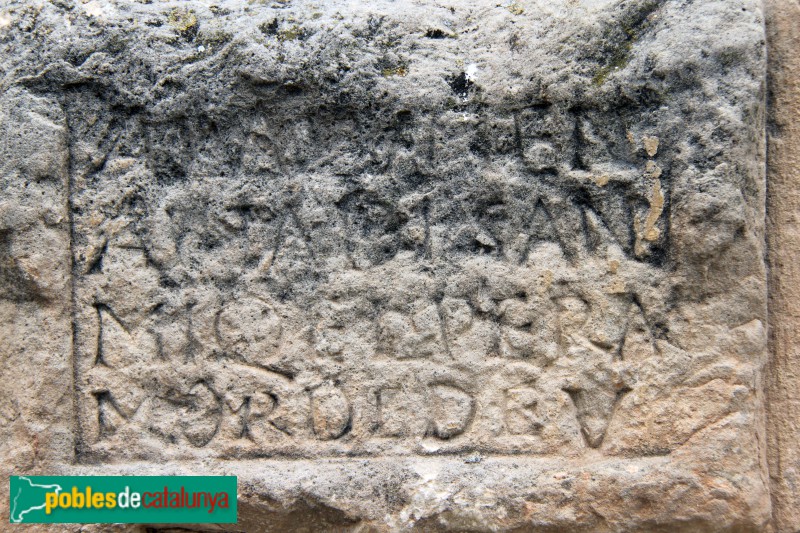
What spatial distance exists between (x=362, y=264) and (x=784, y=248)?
3.35 feet

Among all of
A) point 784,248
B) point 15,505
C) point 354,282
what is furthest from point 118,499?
point 784,248

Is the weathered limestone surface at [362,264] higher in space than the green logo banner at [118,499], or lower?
higher

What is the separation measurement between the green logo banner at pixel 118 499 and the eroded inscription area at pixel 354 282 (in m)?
0.08

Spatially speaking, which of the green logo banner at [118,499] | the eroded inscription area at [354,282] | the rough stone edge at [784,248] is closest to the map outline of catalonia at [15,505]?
the green logo banner at [118,499]

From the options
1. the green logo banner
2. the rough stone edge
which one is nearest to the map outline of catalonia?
the green logo banner

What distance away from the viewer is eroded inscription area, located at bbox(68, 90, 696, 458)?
1.87 metres

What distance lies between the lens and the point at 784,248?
6.24 ft

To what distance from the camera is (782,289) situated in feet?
6.24

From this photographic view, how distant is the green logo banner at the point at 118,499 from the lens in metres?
1.88

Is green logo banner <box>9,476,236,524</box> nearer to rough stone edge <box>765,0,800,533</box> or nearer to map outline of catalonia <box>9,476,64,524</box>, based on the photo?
map outline of catalonia <box>9,476,64,524</box>

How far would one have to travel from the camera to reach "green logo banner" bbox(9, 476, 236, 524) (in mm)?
1882

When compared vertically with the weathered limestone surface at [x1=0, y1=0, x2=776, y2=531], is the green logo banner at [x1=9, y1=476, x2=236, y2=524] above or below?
below

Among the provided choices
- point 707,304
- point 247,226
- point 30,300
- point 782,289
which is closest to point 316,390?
point 247,226

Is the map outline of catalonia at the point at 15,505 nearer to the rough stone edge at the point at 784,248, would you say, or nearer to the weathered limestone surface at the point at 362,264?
the weathered limestone surface at the point at 362,264
